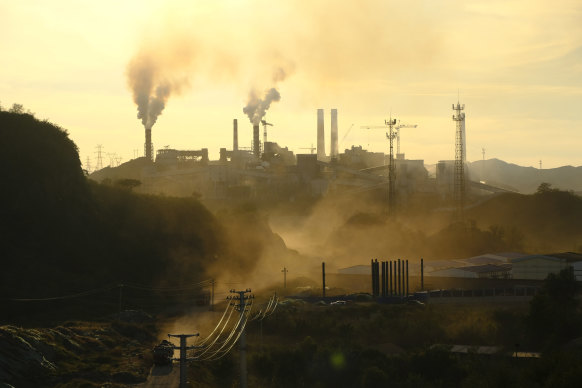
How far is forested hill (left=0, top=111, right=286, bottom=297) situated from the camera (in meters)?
60.0

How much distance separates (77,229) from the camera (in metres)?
67.6

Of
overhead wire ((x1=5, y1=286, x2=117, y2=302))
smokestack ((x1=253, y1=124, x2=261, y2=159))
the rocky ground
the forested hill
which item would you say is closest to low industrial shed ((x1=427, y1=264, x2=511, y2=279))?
the forested hill

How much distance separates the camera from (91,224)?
70.0 metres

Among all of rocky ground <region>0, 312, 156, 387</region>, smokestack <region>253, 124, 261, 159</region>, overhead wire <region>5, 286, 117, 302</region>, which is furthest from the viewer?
smokestack <region>253, 124, 261, 159</region>

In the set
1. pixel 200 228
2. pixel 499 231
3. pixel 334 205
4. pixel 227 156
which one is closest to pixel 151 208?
pixel 200 228

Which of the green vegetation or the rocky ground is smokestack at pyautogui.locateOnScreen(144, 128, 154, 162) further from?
the rocky ground

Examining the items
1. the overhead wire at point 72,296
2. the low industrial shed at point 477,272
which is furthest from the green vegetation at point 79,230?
the low industrial shed at point 477,272

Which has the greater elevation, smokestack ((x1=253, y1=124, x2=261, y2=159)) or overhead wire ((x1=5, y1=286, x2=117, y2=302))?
smokestack ((x1=253, y1=124, x2=261, y2=159))

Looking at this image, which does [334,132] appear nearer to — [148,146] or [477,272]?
[148,146]

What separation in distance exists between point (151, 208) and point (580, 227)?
229 feet

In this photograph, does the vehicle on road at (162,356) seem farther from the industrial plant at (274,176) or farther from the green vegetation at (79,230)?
the industrial plant at (274,176)

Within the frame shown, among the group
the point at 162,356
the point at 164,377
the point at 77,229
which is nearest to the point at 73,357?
the point at 162,356

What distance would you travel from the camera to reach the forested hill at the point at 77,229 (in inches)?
2361

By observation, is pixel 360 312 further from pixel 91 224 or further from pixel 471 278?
pixel 91 224
